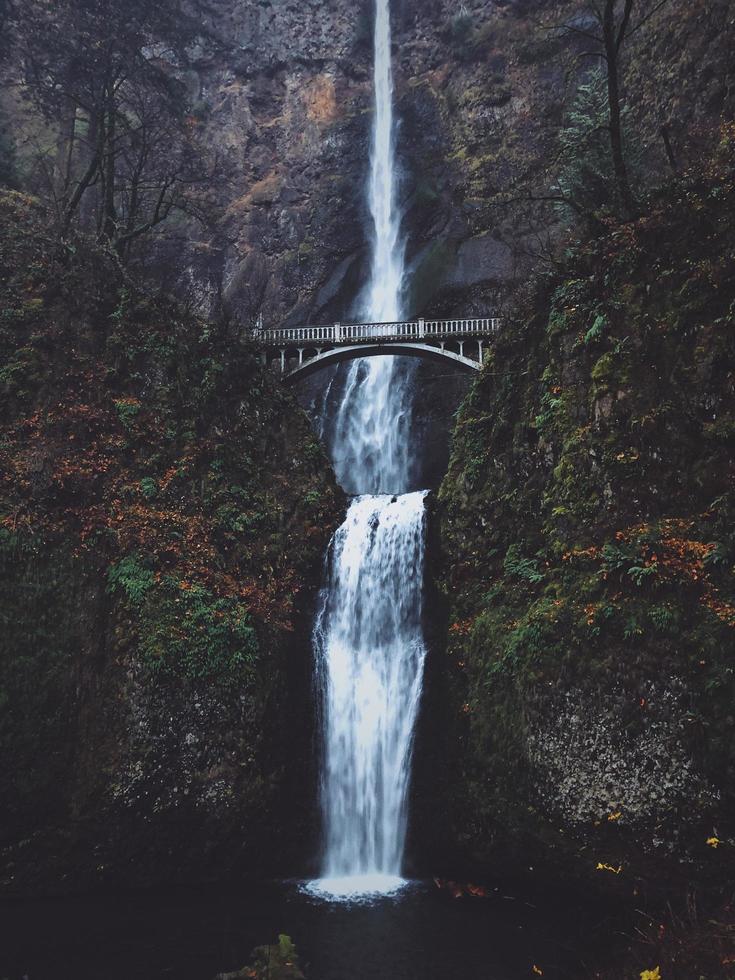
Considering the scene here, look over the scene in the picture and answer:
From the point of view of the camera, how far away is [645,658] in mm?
10406

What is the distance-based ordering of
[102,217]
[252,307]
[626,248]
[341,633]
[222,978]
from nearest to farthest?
1. [222,978]
2. [626,248]
3. [341,633]
4. [102,217]
5. [252,307]

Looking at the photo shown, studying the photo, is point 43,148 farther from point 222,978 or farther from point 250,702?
point 222,978

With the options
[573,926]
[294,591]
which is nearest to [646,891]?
[573,926]

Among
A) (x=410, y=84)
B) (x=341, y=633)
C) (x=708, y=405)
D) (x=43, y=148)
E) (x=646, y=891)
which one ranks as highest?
(x=410, y=84)

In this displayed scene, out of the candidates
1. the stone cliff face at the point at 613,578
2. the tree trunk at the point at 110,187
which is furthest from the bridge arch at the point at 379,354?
the stone cliff face at the point at 613,578

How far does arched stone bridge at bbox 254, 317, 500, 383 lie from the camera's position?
2564cm

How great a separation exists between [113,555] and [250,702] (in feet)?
13.6

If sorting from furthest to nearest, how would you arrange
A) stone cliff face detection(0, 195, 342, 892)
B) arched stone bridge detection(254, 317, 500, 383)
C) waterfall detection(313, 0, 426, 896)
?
arched stone bridge detection(254, 317, 500, 383)
waterfall detection(313, 0, 426, 896)
stone cliff face detection(0, 195, 342, 892)

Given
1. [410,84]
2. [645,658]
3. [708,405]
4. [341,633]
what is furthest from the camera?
[410,84]

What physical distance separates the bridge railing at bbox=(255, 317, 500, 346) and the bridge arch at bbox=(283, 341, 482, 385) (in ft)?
1.01

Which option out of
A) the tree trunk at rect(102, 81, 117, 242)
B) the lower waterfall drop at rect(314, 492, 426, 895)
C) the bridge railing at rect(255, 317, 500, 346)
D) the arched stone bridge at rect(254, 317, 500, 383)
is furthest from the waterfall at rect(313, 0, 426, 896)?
the tree trunk at rect(102, 81, 117, 242)

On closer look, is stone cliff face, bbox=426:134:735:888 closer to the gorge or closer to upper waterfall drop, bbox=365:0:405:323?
the gorge

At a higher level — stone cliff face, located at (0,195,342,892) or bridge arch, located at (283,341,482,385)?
bridge arch, located at (283,341,482,385)

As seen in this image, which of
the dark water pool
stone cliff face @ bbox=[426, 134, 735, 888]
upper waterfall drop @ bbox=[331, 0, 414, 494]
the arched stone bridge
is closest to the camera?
the dark water pool
